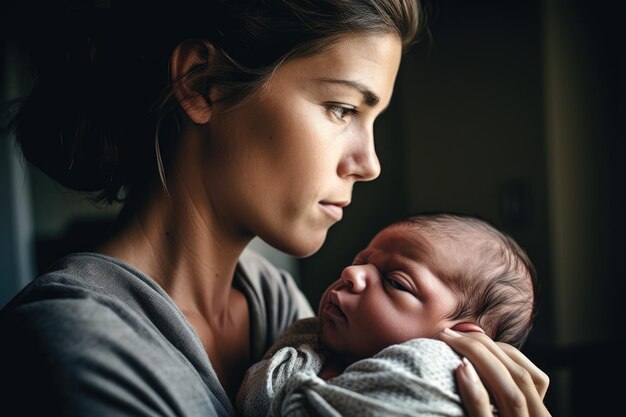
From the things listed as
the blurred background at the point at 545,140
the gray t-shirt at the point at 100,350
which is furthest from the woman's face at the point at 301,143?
the blurred background at the point at 545,140

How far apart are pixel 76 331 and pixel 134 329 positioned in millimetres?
100

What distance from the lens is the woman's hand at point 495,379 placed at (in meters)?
0.77

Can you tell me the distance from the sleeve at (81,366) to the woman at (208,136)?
0.09 metres

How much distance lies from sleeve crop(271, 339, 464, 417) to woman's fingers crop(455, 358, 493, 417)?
10 mm

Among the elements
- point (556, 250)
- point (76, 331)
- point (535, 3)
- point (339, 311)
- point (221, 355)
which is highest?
point (535, 3)

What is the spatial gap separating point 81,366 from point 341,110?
0.60 meters

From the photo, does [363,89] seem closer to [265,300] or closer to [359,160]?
[359,160]

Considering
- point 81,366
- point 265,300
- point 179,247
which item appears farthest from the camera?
point 265,300

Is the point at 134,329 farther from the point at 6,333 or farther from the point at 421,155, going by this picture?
the point at 421,155

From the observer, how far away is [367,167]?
→ 1.04 metres

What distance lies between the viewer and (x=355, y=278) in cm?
97

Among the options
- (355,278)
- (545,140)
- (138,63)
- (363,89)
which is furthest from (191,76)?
(545,140)

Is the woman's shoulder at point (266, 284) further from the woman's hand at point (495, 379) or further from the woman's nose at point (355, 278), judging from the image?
the woman's hand at point (495, 379)

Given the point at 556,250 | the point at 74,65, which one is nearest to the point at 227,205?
the point at 74,65
